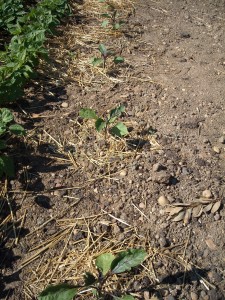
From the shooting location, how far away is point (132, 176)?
2021 mm

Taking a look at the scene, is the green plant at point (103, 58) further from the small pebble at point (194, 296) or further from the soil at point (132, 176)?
the small pebble at point (194, 296)

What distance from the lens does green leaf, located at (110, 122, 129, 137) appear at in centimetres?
215

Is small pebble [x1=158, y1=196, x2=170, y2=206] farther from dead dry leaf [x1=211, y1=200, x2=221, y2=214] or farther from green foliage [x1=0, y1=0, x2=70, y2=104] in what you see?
green foliage [x1=0, y1=0, x2=70, y2=104]

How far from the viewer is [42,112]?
2.41 m

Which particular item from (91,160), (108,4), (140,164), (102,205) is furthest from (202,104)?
(108,4)

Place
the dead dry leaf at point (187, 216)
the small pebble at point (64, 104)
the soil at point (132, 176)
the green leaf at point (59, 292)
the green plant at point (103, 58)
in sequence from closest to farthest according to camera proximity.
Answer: the green leaf at point (59, 292), the soil at point (132, 176), the dead dry leaf at point (187, 216), the small pebble at point (64, 104), the green plant at point (103, 58)

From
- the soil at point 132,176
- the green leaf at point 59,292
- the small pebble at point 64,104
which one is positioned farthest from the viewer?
the small pebble at point 64,104

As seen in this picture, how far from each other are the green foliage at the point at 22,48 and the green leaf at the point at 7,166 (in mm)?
547

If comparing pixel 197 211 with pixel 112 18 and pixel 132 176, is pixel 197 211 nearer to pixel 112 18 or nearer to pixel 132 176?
pixel 132 176

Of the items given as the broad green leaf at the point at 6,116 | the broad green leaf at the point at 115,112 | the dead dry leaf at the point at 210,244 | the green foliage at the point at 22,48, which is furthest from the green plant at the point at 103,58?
the dead dry leaf at the point at 210,244

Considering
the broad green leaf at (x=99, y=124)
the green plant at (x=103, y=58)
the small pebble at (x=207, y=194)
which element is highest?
the green plant at (x=103, y=58)

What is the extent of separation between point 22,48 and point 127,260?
5.92 feet

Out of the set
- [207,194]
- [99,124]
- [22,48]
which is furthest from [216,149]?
[22,48]

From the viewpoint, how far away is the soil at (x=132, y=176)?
1632mm
